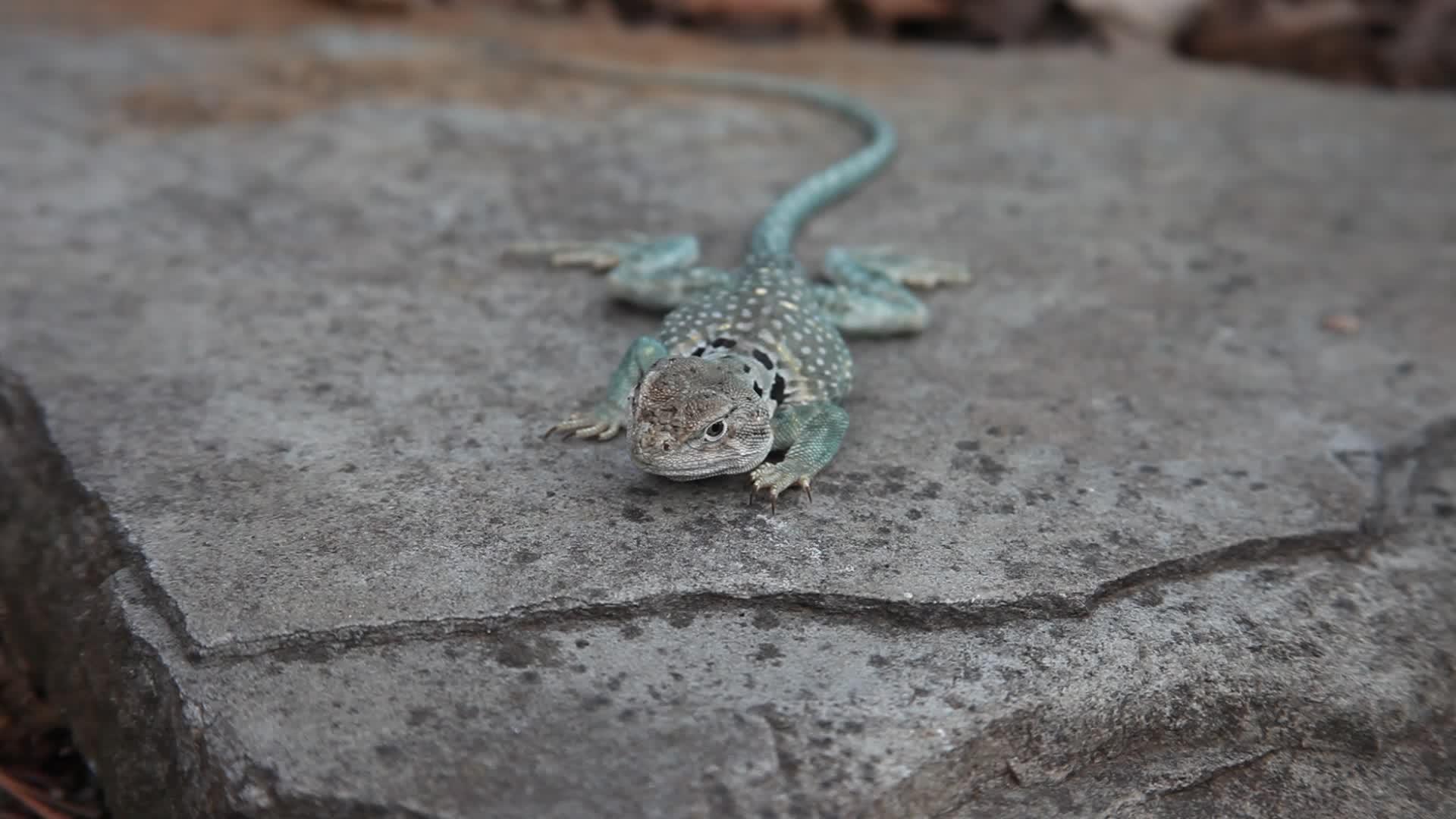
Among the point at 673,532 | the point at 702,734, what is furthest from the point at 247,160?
the point at 702,734

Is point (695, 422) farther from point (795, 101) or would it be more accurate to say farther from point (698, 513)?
point (795, 101)

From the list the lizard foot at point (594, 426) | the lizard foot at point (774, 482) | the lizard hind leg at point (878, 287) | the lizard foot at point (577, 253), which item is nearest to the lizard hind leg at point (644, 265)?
the lizard foot at point (577, 253)

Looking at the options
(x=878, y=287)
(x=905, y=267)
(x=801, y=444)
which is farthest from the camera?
(x=905, y=267)

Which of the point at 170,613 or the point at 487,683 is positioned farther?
the point at 170,613

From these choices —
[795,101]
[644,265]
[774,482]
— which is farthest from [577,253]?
[795,101]

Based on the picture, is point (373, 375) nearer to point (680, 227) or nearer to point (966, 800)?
point (680, 227)

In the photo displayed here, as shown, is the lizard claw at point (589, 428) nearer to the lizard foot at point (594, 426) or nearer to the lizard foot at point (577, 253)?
the lizard foot at point (594, 426)

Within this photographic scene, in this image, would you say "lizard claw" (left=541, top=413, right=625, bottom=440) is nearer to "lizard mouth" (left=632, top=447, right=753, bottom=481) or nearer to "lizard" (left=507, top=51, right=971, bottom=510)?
"lizard" (left=507, top=51, right=971, bottom=510)
